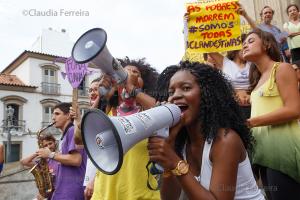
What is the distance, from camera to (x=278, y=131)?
2.46 meters

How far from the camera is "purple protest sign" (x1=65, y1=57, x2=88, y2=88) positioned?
373 cm

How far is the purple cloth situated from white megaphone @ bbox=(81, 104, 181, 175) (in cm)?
193

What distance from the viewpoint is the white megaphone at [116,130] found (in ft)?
4.99

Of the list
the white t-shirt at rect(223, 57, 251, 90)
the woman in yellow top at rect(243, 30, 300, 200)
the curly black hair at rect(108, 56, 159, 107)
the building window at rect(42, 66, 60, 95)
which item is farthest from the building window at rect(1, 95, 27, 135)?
the woman in yellow top at rect(243, 30, 300, 200)

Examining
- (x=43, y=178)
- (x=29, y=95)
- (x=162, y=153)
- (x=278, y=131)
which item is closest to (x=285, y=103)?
(x=278, y=131)

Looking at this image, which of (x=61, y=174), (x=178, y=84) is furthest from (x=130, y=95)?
(x=61, y=174)

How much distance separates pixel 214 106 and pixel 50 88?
33391 mm

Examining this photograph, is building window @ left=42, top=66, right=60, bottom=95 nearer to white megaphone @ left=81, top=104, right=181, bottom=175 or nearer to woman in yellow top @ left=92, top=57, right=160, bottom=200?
woman in yellow top @ left=92, top=57, right=160, bottom=200

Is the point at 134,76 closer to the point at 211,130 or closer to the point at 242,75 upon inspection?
the point at 211,130

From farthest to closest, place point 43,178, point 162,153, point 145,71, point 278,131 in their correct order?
point 43,178 < point 145,71 < point 278,131 < point 162,153

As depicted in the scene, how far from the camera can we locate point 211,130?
189 cm

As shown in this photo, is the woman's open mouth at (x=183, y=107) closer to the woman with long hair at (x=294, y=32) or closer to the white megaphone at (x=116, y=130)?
the white megaphone at (x=116, y=130)

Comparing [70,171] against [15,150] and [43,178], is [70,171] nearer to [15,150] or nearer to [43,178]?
[43,178]

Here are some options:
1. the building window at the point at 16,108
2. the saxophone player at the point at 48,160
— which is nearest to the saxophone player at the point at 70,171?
the saxophone player at the point at 48,160
